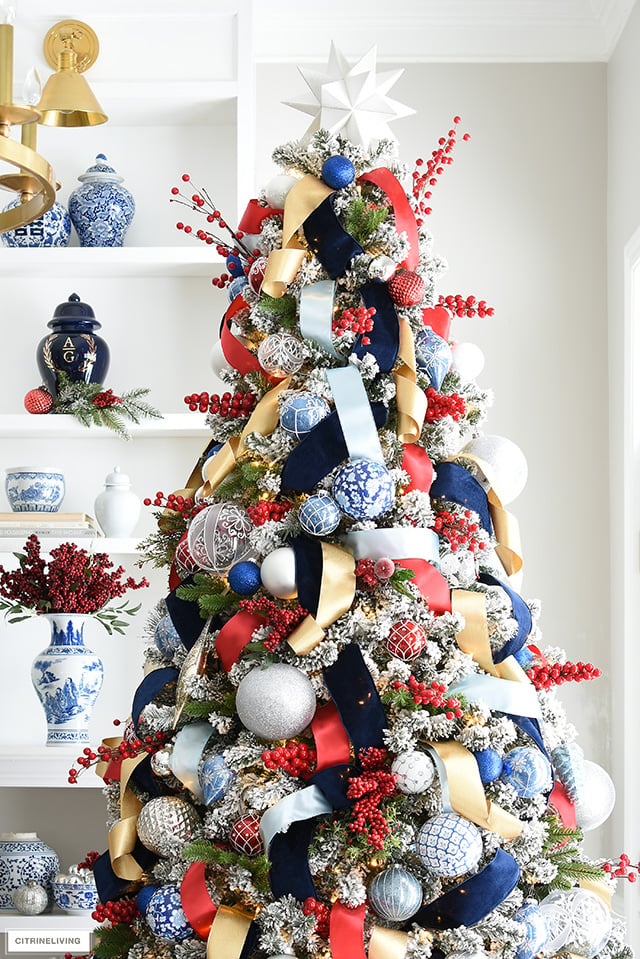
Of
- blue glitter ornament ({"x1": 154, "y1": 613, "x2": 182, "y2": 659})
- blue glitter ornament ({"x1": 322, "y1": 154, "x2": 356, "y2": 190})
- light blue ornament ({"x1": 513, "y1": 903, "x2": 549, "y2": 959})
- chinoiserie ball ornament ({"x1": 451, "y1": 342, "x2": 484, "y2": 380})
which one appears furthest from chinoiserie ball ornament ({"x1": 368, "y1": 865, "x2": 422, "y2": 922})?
blue glitter ornament ({"x1": 322, "y1": 154, "x2": 356, "y2": 190})

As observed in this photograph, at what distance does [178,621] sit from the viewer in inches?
56.2

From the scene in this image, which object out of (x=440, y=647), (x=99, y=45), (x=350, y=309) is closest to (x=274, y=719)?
(x=440, y=647)

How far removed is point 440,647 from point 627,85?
206 cm

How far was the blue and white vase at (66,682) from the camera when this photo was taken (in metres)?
2.44

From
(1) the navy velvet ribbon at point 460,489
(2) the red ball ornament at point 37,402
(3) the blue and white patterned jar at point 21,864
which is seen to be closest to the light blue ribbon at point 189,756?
(1) the navy velvet ribbon at point 460,489

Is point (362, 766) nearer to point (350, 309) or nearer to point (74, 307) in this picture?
point (350, 309)

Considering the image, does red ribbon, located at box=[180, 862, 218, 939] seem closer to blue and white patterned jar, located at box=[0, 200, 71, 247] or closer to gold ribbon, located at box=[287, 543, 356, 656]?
gold ribbon, located at box=[287, 543, 356, 656]

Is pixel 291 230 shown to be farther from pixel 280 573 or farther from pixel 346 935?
pixel 346 935

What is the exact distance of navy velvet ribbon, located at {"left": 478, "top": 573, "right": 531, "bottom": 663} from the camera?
1335mm

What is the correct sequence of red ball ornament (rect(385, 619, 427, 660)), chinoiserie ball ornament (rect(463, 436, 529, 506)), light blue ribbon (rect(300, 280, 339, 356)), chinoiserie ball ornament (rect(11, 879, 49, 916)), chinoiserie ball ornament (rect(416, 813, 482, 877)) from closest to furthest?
chinoiserie ball ornament (rect(416, 813, 482, 877)) → red ball ornament (rect(385, 619, 427, 660)) → light blue ribbon (rect(300, 280, 339, 356)) → chinoiserie ball ornament (rect(463, 436, 529, 506)) → chinoiserie ball ornament (rect(11, 879, 49, 916))

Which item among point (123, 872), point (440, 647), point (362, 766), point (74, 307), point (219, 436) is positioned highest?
point (74, 307)

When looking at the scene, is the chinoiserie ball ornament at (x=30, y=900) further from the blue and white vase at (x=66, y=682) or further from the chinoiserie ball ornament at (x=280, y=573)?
the chinoiserie ball ornament at (x=280, y=573)

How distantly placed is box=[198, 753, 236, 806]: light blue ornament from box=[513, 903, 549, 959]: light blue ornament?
0.38m

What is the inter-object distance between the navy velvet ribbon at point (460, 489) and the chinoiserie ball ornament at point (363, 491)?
0.12 metres
